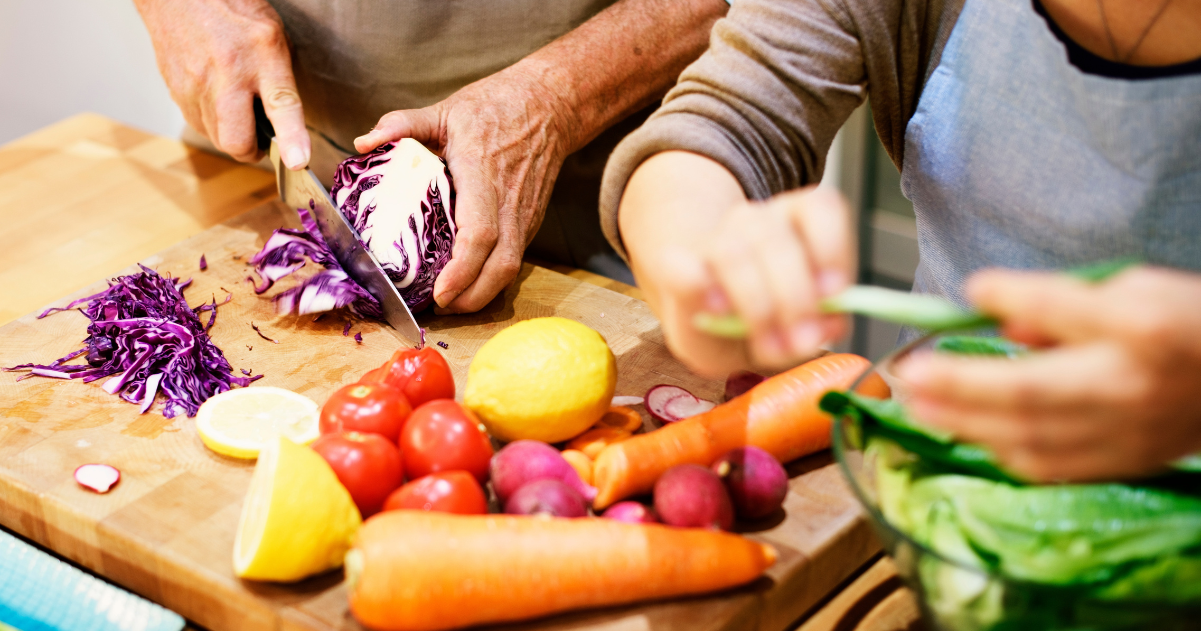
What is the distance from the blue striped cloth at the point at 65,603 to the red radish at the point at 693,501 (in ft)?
1.96

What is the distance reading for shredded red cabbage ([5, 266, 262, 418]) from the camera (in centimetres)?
143

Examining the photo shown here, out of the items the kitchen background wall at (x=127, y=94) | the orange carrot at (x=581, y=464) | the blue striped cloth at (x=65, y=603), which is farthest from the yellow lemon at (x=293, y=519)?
the kitchen background wall at (x=127, y=94)

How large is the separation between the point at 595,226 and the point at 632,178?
2.74ft

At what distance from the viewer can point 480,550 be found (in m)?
0.98

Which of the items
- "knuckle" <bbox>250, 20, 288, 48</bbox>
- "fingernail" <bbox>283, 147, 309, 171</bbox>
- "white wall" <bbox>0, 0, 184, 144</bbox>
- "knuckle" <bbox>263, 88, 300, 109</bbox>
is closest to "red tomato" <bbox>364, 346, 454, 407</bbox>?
"fingernail" <bbox>283, 147, 309, 171</bbox>

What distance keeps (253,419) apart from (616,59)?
101 centimetres

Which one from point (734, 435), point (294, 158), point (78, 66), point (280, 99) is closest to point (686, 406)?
point (734, 435)

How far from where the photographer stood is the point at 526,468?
1100 millimetres

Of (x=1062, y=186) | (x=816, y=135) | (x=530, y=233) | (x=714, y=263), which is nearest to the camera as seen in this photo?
(x=714, y=263)

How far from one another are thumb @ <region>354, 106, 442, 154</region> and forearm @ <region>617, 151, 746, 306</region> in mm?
610

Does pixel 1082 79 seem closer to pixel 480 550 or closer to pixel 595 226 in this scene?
pixel 480 550

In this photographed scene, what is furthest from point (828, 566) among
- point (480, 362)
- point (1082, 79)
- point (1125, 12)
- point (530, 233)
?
point (530, 233)

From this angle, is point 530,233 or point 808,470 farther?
point 530,233

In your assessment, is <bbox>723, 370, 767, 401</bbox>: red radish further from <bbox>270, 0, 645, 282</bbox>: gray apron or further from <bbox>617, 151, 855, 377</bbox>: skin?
<bbox>270, 0, 645, 282</bbox>: gray apron
